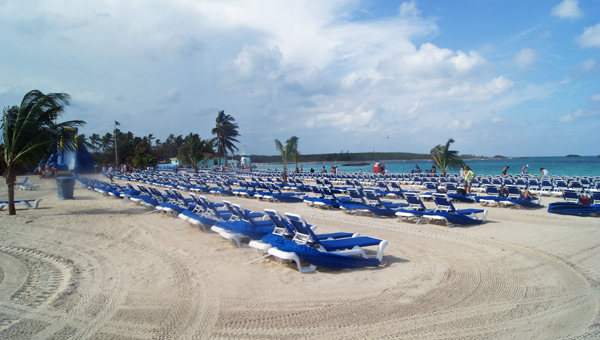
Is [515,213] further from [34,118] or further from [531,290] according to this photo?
[34,118]

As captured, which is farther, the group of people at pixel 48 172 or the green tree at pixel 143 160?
the green tree at pixel 143 160

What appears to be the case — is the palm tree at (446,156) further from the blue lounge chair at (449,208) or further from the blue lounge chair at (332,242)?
the blue lounge chair at (332,242)

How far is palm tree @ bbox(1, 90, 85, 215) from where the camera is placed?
34.2 ft

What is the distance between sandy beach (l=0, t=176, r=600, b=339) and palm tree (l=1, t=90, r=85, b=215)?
12.9 ft

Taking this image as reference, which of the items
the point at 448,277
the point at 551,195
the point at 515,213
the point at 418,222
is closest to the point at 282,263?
the point at 448,277

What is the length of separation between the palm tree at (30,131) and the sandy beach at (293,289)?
3.94 metres

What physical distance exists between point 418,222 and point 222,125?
36.6 m

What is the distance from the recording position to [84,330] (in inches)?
133

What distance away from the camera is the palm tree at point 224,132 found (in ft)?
141

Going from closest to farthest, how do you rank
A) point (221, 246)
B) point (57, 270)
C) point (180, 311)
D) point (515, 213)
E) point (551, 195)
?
1. point (180, 311)
2. point (57, 270)
3. point (221, 246)
4. point (515, 213)
5. point (551, 195)

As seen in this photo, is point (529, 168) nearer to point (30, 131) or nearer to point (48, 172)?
point (48, 172)

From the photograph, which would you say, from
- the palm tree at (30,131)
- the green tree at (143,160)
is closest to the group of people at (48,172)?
the green tree at (143,160)

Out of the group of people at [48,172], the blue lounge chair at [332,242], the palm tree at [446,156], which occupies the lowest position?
the blue lounge chair at [332,242]

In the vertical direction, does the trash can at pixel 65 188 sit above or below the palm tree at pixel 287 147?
below
